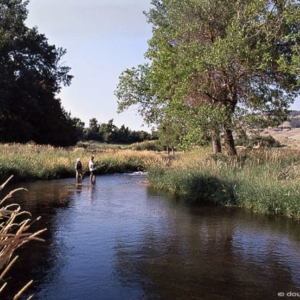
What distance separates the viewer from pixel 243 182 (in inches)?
631

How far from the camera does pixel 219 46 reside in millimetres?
20062

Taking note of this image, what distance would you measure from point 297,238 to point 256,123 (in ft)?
36.9

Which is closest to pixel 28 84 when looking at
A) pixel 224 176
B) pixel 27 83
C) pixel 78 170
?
pixel 27 83

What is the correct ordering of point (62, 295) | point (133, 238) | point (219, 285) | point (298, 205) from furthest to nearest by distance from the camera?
point (298, 205) → point (133, 238) → point (219, 285) → point (62, 295)

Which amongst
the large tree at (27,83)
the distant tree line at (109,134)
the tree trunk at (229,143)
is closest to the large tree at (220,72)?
the tree trunk at (229,143)

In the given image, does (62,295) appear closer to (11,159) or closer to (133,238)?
(133,238)

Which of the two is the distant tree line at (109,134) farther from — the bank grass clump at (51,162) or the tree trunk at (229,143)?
the tree trunk at (229,143)

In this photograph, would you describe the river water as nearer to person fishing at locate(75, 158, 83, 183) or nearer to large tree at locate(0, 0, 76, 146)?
person fishing at locate(75, 158, 83, 183)

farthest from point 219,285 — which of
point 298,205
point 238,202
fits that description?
point 238,202

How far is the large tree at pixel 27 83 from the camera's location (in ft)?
145

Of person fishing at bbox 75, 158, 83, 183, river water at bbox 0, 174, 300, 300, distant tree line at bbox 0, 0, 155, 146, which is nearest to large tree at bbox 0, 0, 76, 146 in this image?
distant tree line at bbox 0, 0, 155, 146

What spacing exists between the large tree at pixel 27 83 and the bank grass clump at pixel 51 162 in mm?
11922

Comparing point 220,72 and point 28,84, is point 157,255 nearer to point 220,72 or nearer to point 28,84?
point 220,72

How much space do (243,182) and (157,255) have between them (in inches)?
298
